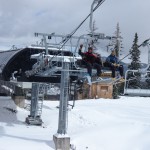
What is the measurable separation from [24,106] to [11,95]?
170cm

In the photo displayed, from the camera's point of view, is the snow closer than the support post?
No

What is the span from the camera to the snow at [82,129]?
22734mm

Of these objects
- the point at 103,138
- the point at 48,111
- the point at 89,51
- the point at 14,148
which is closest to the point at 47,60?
the point at 89,51

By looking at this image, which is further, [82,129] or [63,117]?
[82,129]

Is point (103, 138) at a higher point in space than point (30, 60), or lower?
lower

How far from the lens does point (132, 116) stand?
1380 inches

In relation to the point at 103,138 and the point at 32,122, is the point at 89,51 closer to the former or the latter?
the point at 103,138

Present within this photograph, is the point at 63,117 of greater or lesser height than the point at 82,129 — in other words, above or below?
above

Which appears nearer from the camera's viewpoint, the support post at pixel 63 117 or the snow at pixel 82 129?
the support post at pixel 63 117

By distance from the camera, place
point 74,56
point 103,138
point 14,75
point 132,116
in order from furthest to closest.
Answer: point 132,116
point 14,75
point 103,138
point 74,56

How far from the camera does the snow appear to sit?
22.7 metres

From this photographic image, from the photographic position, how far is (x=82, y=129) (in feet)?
92.2

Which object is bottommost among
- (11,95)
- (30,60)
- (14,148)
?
(14,148)

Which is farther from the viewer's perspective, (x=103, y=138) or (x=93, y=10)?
(x=103, y=138)
